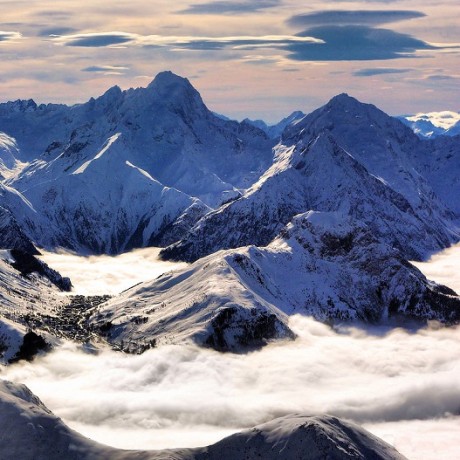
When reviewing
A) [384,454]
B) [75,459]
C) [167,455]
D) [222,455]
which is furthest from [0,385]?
[384,454]

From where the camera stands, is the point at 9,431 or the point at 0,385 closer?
the point at 9,431

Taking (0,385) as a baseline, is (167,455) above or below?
below

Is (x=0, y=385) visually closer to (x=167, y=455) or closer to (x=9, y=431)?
(x=9, y=431)

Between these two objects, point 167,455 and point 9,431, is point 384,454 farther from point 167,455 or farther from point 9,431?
point 9,431

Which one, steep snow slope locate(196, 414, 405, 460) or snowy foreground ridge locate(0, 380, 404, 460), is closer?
snowy foreground ridge locate(0, 380, 404, 460)

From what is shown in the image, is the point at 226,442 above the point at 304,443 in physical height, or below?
below

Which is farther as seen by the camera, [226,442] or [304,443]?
[226,442]

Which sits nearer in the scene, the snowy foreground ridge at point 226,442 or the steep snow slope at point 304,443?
the snowy foreground ridge at point 226,442
